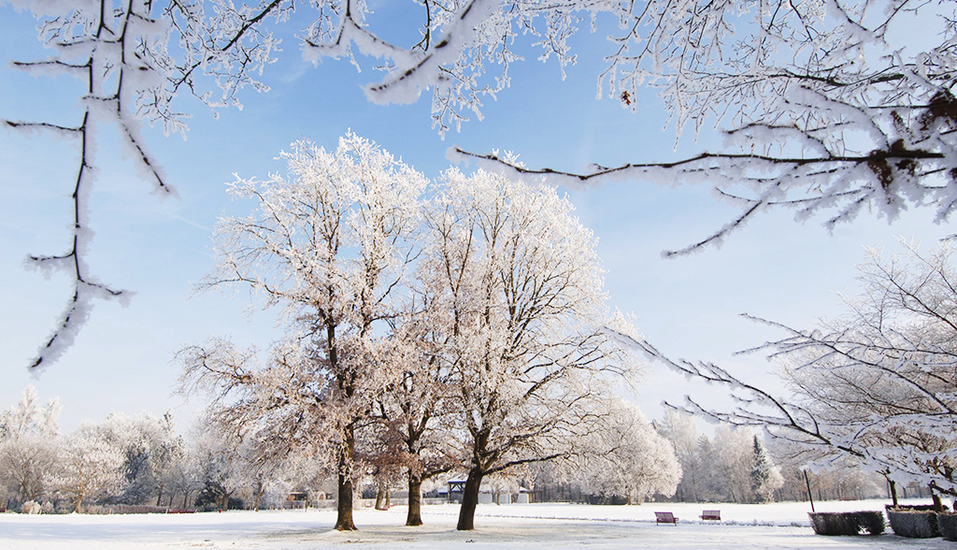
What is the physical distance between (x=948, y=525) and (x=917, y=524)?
5.05ft

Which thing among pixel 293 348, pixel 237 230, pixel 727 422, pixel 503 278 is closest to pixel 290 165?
pixel 237 230

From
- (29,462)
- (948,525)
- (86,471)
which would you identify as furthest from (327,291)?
(29,462)

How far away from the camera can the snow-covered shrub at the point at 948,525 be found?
12163mm

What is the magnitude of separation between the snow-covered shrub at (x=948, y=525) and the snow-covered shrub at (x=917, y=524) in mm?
550

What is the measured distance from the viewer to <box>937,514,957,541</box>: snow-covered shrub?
12.2 metres

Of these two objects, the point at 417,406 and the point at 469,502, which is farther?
the point at 469,502

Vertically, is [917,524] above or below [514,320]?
below

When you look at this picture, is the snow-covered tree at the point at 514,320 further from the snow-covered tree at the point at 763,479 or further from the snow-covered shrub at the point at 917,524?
the snow-covered tree at the point at 763,479

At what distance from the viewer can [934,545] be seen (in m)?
11.9

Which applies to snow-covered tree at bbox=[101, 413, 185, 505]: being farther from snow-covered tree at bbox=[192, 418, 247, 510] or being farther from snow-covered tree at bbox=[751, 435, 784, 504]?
snow-covered tree at bbox=[751, 435, 784, 504]

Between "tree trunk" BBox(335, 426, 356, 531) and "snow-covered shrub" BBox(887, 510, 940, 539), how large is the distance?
1601 cm

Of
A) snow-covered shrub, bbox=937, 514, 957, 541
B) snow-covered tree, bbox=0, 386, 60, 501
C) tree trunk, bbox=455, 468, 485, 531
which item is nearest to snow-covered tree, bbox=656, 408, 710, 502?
snow-covered shrub, bbox=937, 514, 957, 541

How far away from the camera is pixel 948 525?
40.6 feet

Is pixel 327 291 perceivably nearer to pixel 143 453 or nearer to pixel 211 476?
pixel 211 476
